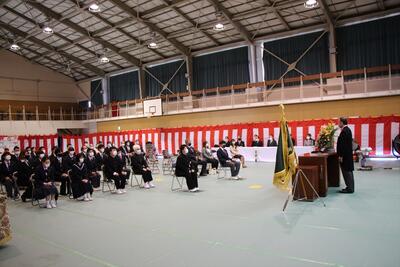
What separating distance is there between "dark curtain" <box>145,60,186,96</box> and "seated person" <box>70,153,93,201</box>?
17.0m

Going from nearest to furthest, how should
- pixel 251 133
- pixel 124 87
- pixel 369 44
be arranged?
pixel 369 44, pixel 251 133, pixel 124 87

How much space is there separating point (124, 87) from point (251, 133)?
15.1m

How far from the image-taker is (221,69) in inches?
945

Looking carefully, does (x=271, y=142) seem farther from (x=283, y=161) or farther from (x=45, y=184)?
(x=45, y=184)

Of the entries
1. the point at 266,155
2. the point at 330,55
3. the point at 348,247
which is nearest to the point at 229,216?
the point at 348,247

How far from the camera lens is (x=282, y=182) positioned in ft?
22.7

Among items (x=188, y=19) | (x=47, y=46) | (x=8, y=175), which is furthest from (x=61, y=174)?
(x=47, y=46)

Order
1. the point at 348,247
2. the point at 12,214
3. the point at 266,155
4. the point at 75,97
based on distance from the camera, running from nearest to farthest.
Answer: the point at 348,247, the point at 12,214, the point at 266,155, the point at 75,97

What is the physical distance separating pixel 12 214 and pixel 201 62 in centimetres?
1911

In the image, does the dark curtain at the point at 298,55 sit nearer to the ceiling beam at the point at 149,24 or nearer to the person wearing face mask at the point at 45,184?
the ceiling beam at the point at 149,24

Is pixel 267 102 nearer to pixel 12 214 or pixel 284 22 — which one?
pixel 284 22

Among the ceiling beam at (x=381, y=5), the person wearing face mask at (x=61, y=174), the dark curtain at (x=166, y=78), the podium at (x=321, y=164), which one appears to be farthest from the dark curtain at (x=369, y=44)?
the person wearing face mask at (x=61, y=174)

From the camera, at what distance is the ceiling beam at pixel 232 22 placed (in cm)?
1819

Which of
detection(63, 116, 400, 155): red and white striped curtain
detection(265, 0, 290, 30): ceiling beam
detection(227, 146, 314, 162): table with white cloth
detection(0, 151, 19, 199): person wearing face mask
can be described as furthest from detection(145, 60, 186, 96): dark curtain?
detection(0, 151, 19, 199): person wearing face mask
